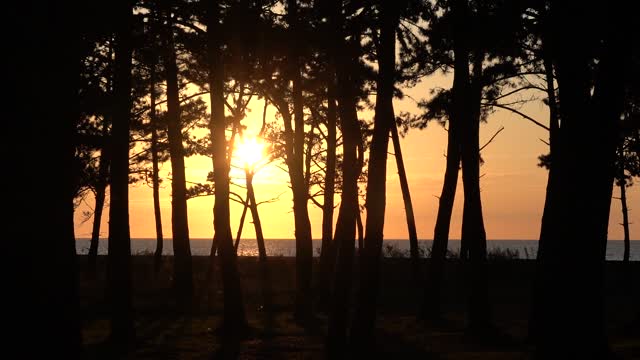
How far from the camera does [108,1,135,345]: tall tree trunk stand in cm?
1609

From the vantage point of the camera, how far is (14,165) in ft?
16.5

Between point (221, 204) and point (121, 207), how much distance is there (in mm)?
2685

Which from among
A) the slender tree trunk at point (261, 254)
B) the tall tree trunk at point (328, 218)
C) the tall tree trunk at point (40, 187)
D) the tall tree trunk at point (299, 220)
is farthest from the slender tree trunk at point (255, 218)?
the tall tree trunk at point (40, 187)

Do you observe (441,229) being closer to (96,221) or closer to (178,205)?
(178,205)

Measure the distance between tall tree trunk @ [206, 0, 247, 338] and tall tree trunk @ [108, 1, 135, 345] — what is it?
2419 millimetres

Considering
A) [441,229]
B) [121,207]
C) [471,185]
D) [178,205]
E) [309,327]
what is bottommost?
[309,327]

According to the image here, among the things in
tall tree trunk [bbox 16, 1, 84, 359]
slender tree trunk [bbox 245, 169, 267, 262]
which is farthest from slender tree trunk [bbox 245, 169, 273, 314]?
tall tree trunk [bbox 16, 1, 84, 359]

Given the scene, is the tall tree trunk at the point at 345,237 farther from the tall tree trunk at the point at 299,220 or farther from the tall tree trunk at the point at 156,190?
the tall tree trunk at the point at 156,190

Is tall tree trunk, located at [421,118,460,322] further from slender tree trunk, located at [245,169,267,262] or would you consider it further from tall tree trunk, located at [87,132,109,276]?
tall tree trunk, located at [87,132,109,276]

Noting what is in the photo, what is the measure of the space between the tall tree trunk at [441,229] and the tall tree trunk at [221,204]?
5834 millimetres

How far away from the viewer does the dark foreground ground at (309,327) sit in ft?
51.1

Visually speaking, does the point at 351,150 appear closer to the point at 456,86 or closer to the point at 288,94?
the point at 456,86

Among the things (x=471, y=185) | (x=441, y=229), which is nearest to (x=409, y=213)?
(x=441, y=229)

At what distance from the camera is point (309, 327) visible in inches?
813
